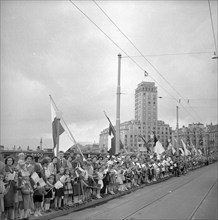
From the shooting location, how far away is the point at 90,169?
38.5 ft

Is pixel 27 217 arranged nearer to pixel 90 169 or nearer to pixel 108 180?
pixel 90 169

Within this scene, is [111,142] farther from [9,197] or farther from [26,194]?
[9,197]

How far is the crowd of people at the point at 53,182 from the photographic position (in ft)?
24.6

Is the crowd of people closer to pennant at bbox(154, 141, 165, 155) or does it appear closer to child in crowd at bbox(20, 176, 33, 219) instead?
child in crowd at bbox(20, 176, 33, 219)

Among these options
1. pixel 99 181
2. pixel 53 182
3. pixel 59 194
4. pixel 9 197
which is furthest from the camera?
pixel 99 181

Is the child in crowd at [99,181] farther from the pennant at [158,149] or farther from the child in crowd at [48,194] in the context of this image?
the pennant at [158,149]

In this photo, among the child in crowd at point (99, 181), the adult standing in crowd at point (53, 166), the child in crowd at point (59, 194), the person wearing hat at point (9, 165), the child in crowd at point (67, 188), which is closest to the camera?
the person wearing hat at point (9, 165)

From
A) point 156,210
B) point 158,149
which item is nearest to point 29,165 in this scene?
point 156,210

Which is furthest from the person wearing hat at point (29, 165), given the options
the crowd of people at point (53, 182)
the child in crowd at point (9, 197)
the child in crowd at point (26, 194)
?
the child in crowd at point (9, 197)

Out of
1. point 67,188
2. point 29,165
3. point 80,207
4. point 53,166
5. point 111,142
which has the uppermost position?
point 111,142

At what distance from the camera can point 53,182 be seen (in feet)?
30.5

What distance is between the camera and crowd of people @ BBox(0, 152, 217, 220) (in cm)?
750

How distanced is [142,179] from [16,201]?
12612 mm

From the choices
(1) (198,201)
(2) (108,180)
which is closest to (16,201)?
(2) (108,180)
